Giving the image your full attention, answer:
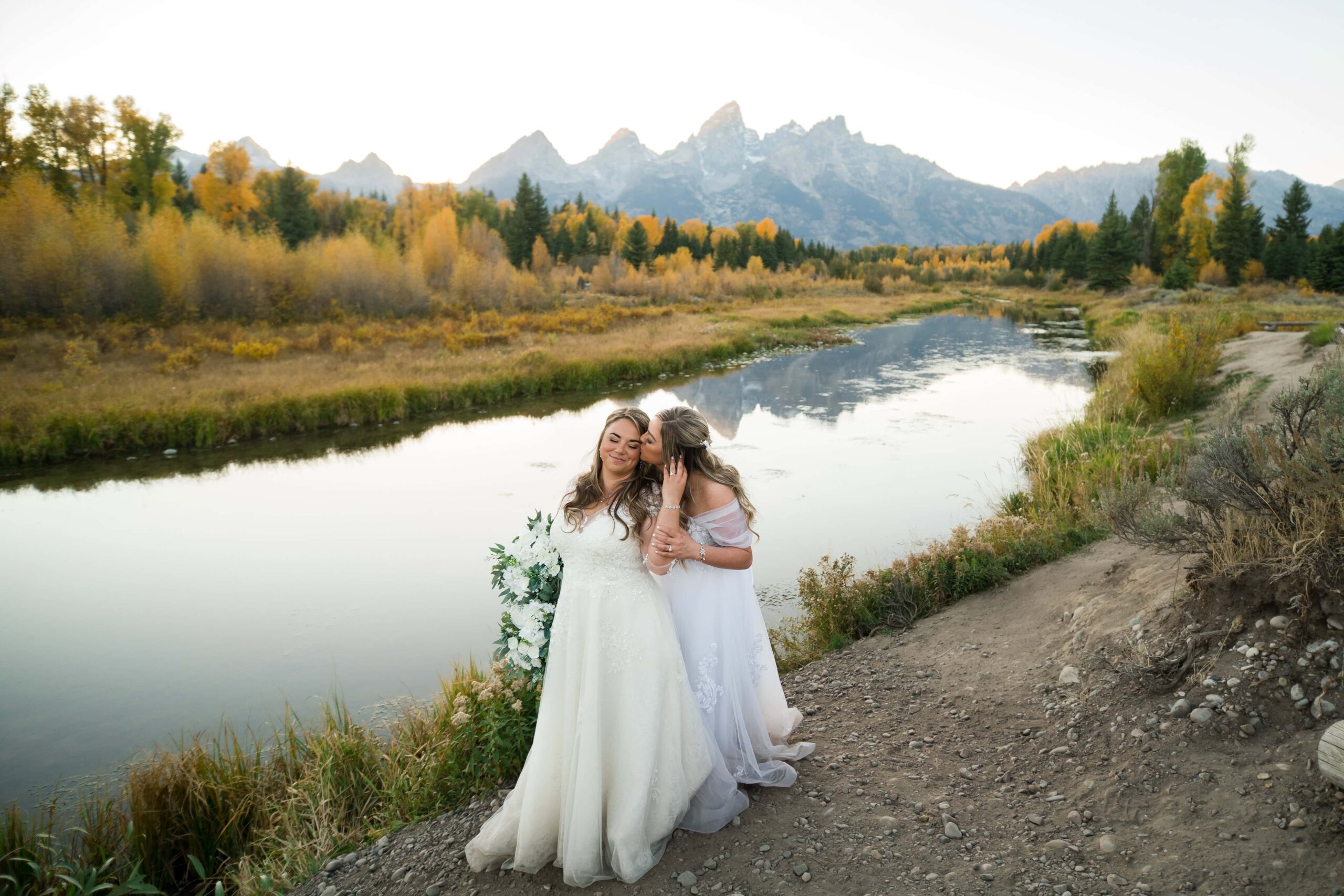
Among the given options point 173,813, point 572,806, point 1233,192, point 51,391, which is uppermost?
point 1233,192

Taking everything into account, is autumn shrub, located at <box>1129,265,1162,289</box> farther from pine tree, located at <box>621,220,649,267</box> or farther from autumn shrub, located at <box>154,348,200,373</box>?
autumn shrub, located at <box>154,348,200,373</box>

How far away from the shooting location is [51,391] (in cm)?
1723

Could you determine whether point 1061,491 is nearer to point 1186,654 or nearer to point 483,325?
point 1186,654

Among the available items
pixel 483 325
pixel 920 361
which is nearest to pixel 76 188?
pixel 483 325

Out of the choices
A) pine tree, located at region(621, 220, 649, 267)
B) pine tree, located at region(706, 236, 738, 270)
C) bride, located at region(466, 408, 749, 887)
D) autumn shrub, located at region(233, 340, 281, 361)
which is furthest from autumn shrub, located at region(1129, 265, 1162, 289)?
bride, located at region(466, 408, 749, 887)

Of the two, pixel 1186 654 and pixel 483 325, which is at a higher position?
pixel 483 325

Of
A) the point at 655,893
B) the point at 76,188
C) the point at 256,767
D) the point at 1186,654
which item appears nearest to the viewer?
the point at 655,893

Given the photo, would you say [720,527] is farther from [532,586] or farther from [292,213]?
[292,213]

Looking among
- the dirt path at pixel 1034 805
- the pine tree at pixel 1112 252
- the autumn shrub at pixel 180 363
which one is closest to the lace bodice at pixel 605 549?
the dirt path at pixel 1034 805

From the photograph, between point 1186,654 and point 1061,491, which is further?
point 1061,491

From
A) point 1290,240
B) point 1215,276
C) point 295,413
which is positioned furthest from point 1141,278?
point 295,413

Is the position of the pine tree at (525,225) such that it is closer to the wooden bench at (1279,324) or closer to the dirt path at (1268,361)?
the wooden bench at (1279,324)

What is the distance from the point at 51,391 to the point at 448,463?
1041cm

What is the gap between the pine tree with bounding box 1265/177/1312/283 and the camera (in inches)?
1917
